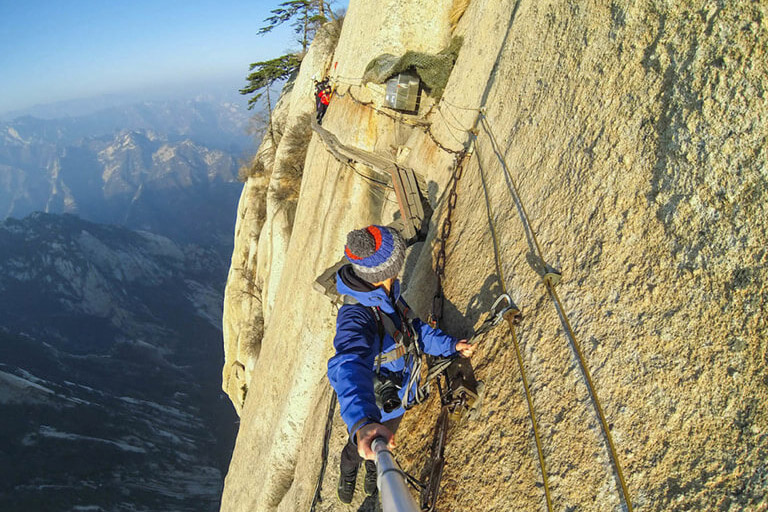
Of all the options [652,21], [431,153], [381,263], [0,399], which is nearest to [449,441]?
[381,263]

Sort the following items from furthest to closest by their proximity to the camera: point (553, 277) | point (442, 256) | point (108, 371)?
point (108, 371) < point (442, 256) < point (553, 277)

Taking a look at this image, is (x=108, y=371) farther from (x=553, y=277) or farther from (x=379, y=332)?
(x=553, y=277)

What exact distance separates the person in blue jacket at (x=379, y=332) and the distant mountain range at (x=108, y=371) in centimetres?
5086

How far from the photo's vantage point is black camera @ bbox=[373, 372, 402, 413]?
134 inches

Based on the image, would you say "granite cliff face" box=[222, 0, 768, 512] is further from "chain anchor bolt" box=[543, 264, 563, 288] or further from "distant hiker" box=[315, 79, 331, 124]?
"distant hiker" box=[315, 79, 331, 124]

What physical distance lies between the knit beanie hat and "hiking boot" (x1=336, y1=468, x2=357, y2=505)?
2351 millimetres

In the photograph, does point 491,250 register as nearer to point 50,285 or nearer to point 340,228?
point 340,228

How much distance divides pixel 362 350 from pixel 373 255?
0.77 meters

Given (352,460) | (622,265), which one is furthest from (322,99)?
(622,265)

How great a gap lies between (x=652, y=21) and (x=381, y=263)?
3170mm

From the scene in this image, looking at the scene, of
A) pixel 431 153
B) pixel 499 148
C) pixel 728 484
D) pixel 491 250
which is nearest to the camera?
pixel 728 484

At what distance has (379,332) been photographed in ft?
10.9

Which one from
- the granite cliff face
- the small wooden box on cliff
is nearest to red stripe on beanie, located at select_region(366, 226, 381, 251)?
the granite cliff face

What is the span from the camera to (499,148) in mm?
5160
